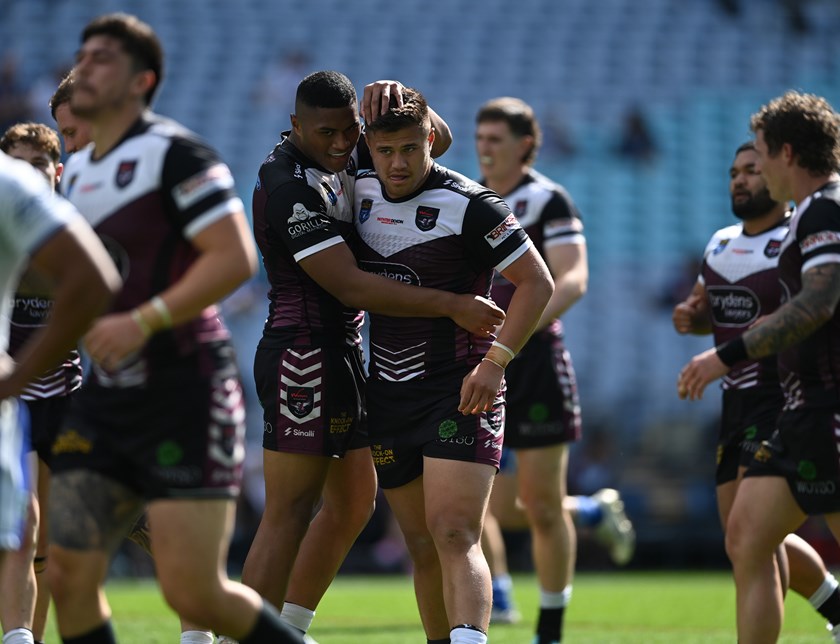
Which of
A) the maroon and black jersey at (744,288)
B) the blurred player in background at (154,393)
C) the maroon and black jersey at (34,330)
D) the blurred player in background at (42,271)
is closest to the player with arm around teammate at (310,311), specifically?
the maroon and black jersey at (34,330)

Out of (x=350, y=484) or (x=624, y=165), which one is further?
(x=624, y=165)

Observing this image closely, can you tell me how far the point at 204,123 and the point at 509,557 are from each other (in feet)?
30.1

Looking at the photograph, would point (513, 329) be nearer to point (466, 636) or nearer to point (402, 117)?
point (402, 117)

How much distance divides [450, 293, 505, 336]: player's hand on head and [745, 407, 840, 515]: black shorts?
4.80 feet

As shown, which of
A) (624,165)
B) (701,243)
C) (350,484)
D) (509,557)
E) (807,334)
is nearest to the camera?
(807,334)

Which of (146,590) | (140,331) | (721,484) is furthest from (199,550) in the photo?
(146,590)

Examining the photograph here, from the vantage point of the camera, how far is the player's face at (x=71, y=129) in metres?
6.54

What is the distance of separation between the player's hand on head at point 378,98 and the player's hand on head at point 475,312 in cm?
88

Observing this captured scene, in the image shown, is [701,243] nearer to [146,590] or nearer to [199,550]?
[146,590]

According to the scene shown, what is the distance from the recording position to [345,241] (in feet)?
18.9

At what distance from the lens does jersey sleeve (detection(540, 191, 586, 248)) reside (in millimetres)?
8258

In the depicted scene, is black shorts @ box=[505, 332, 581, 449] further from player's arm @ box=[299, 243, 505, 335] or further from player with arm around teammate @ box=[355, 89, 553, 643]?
player's arm @ box=[299, 243, 505, 335]

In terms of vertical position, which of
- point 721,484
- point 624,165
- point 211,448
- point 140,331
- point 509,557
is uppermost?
point 624,165

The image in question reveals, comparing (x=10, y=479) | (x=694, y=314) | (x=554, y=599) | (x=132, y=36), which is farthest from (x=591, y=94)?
(x=10, y=479)
